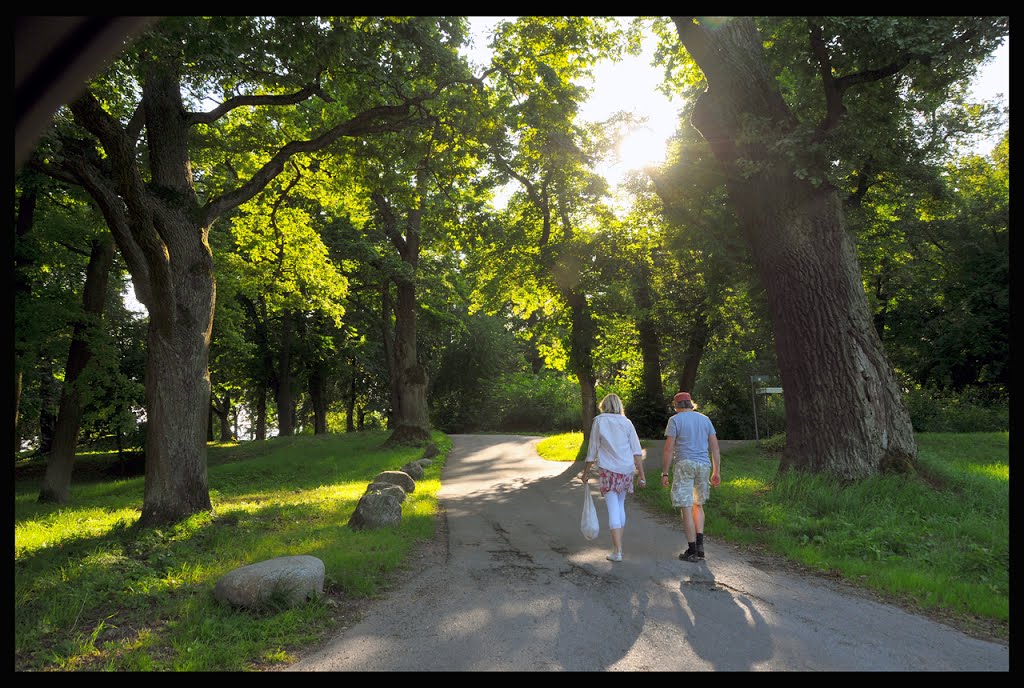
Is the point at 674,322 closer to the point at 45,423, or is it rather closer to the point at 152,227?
the point at 152,227

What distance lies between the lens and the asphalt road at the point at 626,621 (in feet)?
13.1

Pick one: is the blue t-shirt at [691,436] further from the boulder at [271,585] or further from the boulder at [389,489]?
the boulder at [389,489]

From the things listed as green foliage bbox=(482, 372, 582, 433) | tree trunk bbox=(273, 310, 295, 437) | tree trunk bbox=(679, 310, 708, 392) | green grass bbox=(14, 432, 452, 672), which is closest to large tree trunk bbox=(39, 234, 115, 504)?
green grass bbox=(14, 432, 452, 672)

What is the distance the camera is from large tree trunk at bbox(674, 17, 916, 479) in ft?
29.2

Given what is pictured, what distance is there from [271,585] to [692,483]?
15.4ft

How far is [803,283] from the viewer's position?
9562 mm

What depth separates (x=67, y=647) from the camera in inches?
179

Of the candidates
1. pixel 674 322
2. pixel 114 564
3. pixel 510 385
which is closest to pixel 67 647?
pixel 114 564

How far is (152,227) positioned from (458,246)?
11624 mm

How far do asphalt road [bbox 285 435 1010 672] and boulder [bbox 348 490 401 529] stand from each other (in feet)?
3.87

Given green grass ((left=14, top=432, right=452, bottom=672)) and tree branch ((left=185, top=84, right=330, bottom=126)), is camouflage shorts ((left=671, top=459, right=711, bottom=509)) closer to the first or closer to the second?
green grass ((left=14, top=432, right=452, bottom=672))

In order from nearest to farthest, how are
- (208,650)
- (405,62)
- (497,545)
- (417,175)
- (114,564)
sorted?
(208,650)
(114,564)
(497,545)
(405,62)
(417,175)

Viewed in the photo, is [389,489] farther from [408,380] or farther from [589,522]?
[408,380]

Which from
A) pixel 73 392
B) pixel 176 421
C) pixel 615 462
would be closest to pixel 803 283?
pixel 615 462
